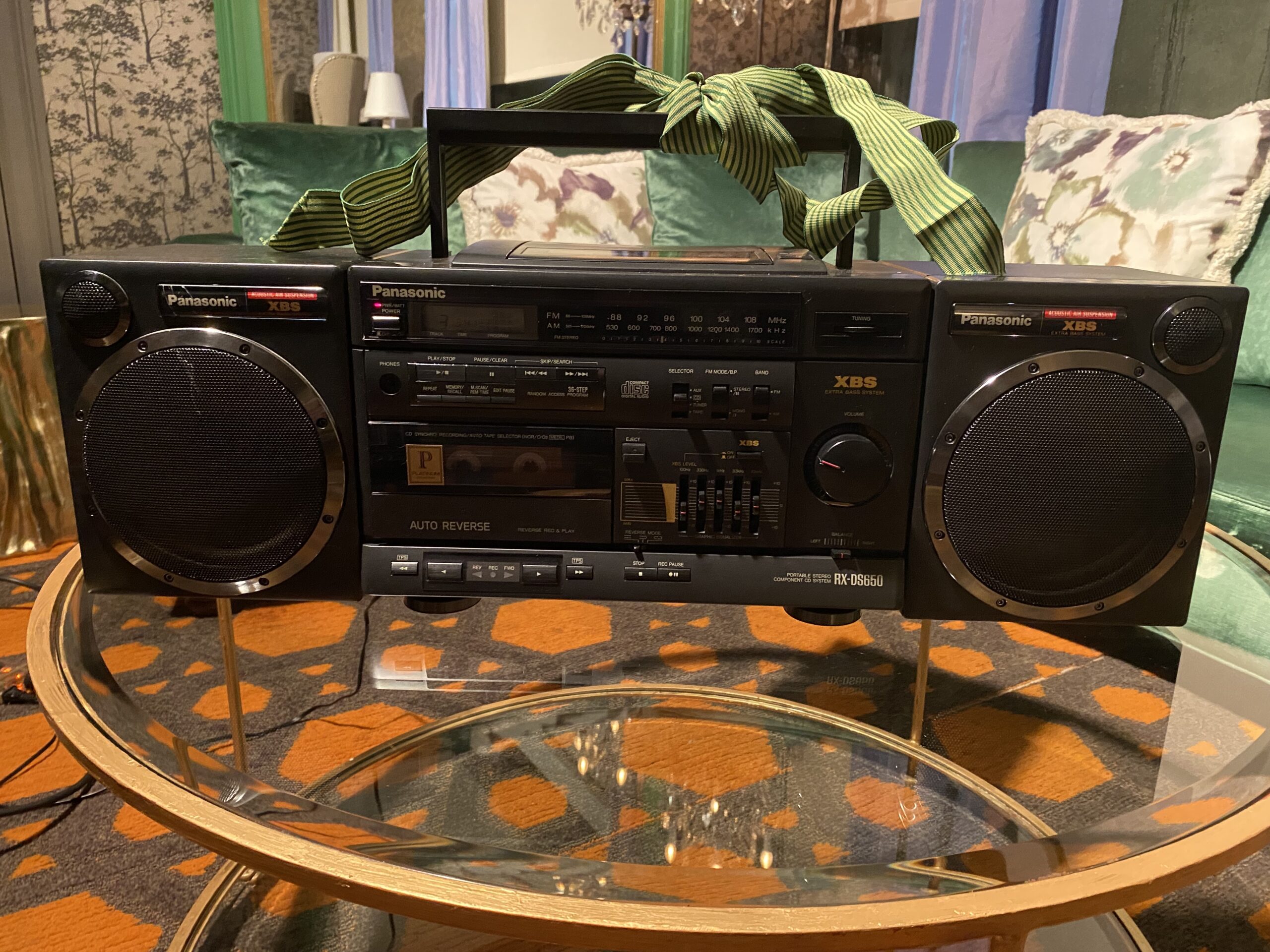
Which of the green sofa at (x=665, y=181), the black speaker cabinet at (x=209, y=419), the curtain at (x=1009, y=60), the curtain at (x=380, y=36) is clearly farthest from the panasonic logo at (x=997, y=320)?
the curtain at (x=380, y=36)

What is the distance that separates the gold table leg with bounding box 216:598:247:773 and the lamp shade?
224 cm

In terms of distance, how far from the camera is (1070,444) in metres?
0.51

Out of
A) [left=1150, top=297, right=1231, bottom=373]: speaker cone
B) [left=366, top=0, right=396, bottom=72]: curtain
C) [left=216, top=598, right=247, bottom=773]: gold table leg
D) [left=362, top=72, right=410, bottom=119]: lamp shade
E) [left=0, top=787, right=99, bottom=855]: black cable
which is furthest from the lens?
[left=366, top=0, right=396, bottom=72]: curtain

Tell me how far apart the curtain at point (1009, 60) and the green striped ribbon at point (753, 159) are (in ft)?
4.05

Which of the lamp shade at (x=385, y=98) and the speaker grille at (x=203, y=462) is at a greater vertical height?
the lamp shade at (x=385, y=98)

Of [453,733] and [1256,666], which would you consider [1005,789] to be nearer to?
[1256,666]

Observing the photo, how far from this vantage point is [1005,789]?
0.60 m

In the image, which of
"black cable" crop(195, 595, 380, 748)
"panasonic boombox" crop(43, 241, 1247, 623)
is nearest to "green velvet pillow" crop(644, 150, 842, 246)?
"black cable" crop(195, 595, 380, 748)

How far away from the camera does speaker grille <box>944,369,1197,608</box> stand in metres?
0.50

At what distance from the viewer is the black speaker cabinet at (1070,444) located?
0.50 meters

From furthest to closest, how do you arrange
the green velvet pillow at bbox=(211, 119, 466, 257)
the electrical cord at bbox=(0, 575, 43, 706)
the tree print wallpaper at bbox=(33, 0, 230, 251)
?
the tree print wallpaper at bbox=(33, 0, 230, 251) → the green velvet pillow at bbox=(211, 119, 466, 257) → the electrical cord at bbox=(0, 575, 43, 706)

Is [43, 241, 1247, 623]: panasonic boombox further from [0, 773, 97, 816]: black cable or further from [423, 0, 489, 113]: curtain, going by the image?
[423, 0, 489, 113]: curtain

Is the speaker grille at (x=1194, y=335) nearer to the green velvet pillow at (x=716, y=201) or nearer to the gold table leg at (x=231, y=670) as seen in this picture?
the gold table leg at (x=231, y=670)

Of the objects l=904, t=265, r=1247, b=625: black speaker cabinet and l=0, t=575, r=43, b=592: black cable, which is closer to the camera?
l=904, t=265, r=1247, b=625: black speaker cabinet
